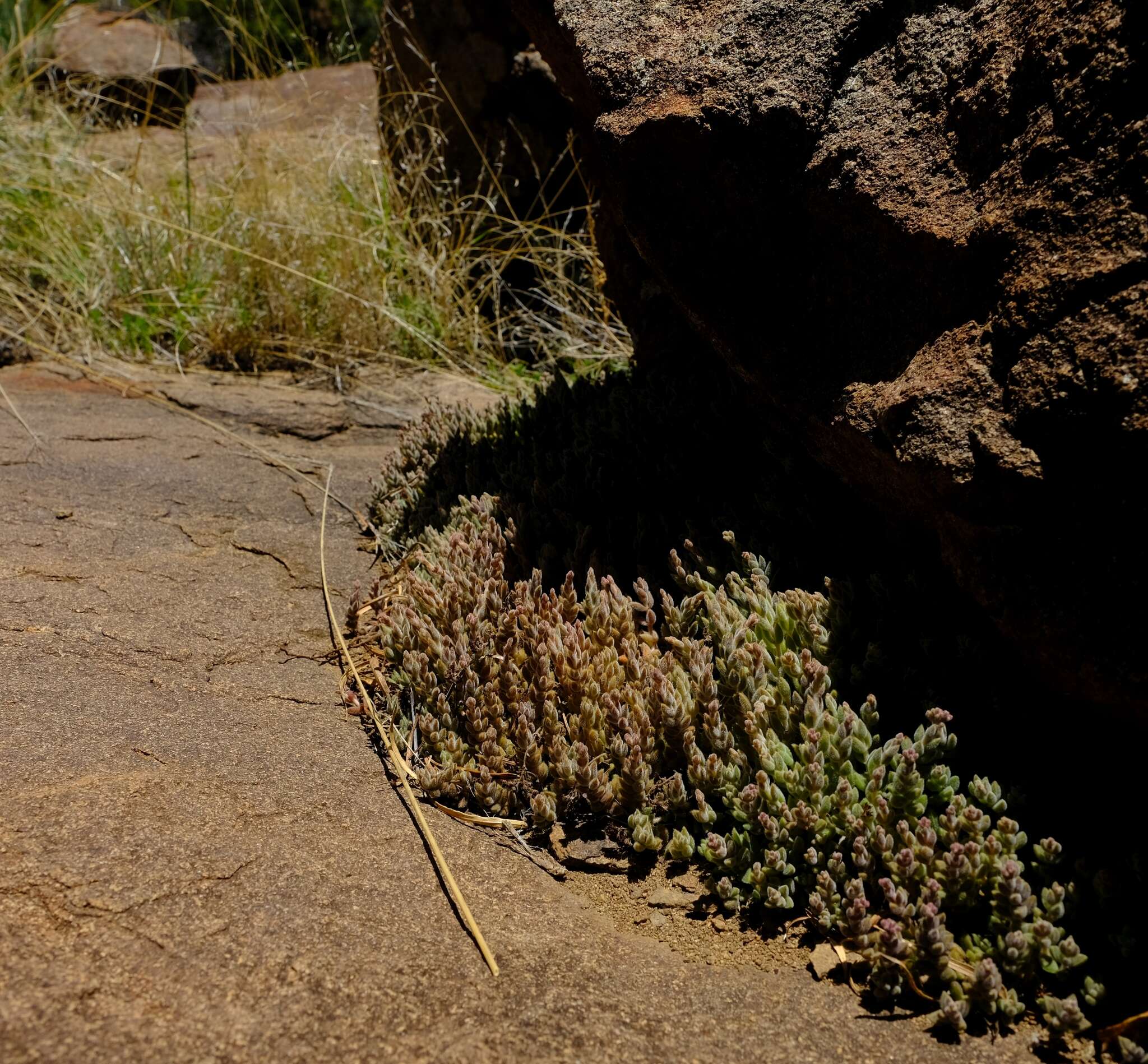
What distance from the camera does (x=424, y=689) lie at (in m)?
3.14

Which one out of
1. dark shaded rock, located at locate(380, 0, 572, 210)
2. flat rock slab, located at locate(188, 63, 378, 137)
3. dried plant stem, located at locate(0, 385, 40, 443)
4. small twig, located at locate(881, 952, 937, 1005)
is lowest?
dried plant stem, located at locate(0, 385, 40, 443)

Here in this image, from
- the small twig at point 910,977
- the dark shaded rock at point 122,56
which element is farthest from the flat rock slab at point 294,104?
the small twig at point 910,977

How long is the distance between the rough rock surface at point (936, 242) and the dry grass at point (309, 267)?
267 cm

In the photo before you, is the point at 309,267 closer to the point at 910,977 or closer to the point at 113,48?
the point at 910,977

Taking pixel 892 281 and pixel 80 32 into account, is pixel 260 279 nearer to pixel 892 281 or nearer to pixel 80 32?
pixel 892 281

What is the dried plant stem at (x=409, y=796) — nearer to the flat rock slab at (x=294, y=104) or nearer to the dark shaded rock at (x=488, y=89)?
the dark shaded rock at (x=488, y=89)

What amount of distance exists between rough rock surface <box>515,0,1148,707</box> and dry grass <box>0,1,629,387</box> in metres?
2.67

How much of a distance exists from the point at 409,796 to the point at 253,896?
581 mm

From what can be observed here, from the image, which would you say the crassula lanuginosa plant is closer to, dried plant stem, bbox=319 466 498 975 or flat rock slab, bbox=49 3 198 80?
→ dried plant stem, bbox=319 466 498 975

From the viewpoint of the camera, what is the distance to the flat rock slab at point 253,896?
6.53 ft

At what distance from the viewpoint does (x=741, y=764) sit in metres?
2.70

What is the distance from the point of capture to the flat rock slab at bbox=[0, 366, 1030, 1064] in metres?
1.99

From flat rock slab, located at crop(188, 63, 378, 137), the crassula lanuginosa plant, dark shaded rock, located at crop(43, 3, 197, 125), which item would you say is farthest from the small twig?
dark shaded rock, located at crop(43, 3, 197, 125)

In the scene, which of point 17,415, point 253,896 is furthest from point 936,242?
point 17,415
